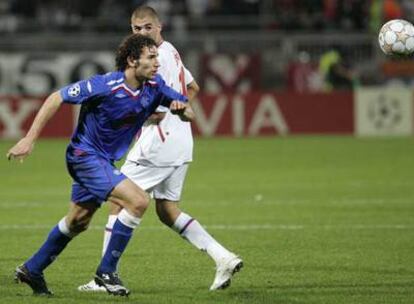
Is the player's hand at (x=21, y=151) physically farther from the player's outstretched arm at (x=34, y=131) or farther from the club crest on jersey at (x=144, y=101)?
the club crest on jersey at (x=144, y=101)

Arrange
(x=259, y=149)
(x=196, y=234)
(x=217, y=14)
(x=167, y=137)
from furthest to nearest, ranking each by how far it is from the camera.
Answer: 1. (x=217, y=14)
2. (x=259, y=149)
3. (x=167, y=137)
4. (x=196, y=234)

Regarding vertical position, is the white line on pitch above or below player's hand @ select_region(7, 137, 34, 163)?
below

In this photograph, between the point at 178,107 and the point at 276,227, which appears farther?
the point at 276,227

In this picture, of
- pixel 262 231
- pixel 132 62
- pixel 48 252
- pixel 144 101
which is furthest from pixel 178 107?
pixel 262 231

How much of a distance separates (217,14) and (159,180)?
19.1 m

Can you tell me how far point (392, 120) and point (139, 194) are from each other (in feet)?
57.4

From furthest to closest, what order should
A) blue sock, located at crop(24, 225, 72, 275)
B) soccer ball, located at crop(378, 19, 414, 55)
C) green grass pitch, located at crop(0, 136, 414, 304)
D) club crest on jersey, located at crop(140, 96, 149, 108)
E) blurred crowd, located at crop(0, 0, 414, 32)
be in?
blurred crowd, located at crop(0, 0, 414, 32) < soccer ball, located at crop(378, 19, 414, 55) < green grass pitch, located at crop(0, 136, 414, 304) < blue sock, located at crop(24, 225, 72, 275) < club crest on jersey, located at crop(140, 96, 149, 108)

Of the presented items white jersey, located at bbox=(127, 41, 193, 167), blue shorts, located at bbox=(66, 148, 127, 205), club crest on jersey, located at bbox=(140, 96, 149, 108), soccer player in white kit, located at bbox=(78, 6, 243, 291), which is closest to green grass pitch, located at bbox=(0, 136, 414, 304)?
soccer player in white kit, located at bbox=(78, 6, 243, 291)

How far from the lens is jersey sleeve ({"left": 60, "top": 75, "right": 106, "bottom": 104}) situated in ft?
24.0

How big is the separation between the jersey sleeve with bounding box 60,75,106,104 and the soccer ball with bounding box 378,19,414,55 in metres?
2.99

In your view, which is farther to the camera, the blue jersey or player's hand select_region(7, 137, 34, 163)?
the blue jersey

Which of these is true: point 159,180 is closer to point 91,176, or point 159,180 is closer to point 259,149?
point 91,176

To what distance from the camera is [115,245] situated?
7.54 m

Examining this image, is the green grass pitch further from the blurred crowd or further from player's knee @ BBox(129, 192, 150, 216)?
the blurred crowd
